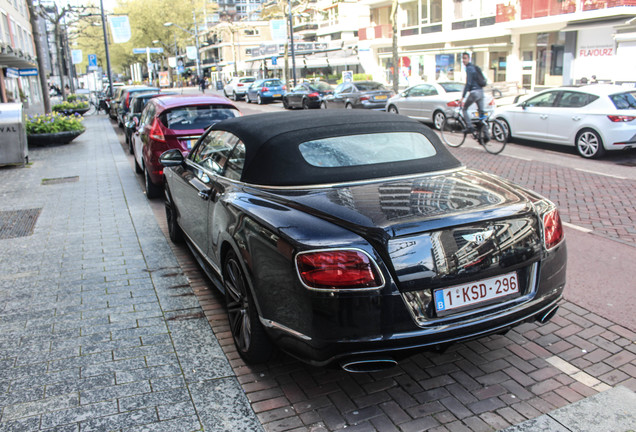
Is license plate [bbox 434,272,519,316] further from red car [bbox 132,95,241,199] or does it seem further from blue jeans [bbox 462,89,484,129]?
blue jeans [bbox 462,89,484,129]

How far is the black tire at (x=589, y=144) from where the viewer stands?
449 inches

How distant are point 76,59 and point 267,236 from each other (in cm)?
5021

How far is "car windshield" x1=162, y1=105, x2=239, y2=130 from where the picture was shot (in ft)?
28.1

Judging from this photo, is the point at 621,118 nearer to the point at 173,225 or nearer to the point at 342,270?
the point at 173,225

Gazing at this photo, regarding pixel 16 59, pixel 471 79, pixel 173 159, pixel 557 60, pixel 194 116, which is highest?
pixel 16 59

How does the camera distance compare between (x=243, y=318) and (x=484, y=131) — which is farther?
(x=484, y=131)

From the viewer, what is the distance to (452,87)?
57.1 ft

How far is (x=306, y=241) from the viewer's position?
116 inches

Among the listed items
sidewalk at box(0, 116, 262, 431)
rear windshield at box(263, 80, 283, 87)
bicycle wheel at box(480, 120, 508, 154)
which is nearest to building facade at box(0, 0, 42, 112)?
rear windshield at box(263, 80, 283, 87)

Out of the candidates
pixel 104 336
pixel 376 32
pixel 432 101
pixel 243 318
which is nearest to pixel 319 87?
pixel 432 101

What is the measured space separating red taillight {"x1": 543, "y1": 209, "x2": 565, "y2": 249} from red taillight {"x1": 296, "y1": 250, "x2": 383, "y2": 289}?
1.14 metres

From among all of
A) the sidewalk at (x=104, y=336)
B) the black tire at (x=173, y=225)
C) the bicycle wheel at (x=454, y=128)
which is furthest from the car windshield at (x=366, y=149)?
the bicycle wheel at (x=454, y=128)

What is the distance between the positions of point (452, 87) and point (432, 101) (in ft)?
2.71

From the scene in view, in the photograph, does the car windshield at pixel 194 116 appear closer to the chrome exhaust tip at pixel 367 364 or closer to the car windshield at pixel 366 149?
the car windshield at pixel 366 149
